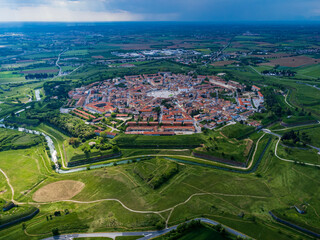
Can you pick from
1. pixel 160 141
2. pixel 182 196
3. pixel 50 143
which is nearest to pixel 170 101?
pixel 160 141

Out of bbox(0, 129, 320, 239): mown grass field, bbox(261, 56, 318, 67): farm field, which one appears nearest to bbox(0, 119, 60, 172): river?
bbox(0, 129, 320, 239): mown grass field

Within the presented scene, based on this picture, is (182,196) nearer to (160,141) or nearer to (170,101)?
(160,141)

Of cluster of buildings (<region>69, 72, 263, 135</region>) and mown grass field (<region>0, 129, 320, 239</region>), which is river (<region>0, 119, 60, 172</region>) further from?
cluster of buildings (<region>69, 72, 263, 135</region>)

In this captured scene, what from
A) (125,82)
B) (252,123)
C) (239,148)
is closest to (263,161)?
(239,148)

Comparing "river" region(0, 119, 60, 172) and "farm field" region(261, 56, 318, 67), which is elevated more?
"farm field" region(261, 56, 318, 67)

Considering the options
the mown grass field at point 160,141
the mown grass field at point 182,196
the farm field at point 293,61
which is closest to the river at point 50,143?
the mown grass field at point 182,196

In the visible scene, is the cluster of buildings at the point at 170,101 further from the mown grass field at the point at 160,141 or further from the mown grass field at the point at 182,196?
the mown grass field at the point at 182,196

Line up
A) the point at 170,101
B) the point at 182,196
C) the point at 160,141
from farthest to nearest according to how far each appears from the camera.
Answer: the point at 170,101
the point at 160,141
the point at 182,196

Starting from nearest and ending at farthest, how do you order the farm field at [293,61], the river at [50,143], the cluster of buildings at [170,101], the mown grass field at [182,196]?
1. the mown grass field at [182,196]
2. the river at [50,143]
3. the cluster of buildings at [170,101]
4. the farm field at [293,61]
